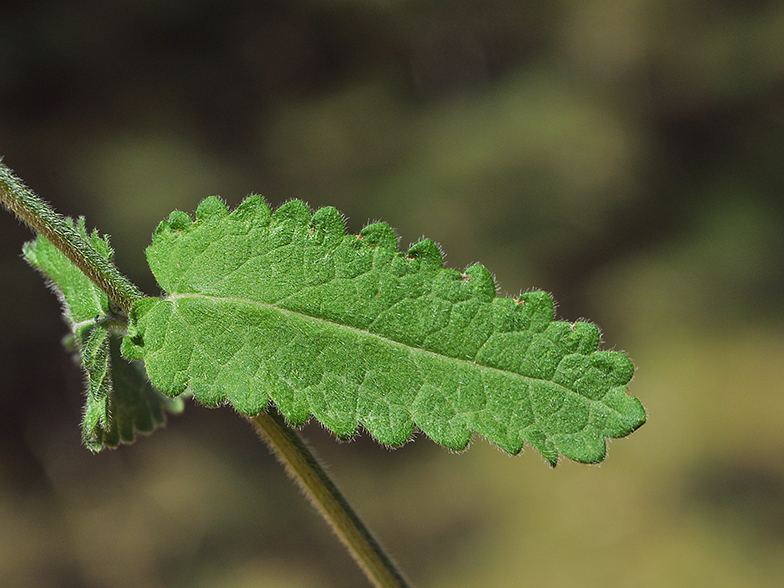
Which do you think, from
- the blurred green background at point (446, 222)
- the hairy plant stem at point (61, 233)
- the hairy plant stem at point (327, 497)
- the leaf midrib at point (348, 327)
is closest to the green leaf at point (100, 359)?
the hairy plant stem at point (61, 233)

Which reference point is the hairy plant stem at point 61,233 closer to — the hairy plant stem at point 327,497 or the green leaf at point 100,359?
the green leaf at point 100,359

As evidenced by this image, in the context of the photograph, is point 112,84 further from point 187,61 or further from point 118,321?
point 118,321

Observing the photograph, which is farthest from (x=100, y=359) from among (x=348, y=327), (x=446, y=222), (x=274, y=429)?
(x=446, y=222)

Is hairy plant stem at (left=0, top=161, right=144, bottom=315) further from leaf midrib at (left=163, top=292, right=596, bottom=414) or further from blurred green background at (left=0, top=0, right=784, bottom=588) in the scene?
blurred green background at (left=0, top=0, right=784, bottom=588)

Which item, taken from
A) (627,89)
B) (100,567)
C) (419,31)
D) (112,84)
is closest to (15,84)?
(112,84)

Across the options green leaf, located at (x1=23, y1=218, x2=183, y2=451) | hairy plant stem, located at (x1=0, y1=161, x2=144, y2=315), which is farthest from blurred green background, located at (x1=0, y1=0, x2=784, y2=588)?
hairy plant stem, located at (x1=0, y1=161, x2=144, y2=315)

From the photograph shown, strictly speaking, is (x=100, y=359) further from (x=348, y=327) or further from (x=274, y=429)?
(x=348, y=327)
